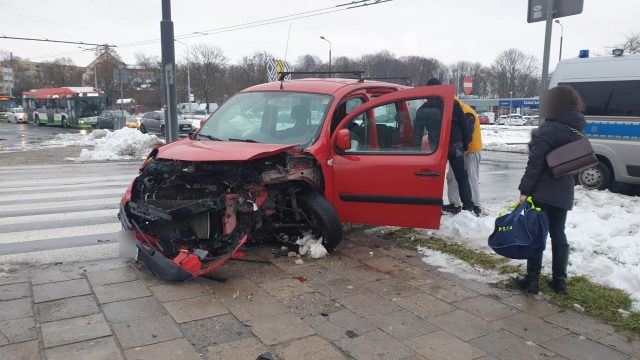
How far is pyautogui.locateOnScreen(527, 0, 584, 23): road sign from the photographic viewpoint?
6570mm

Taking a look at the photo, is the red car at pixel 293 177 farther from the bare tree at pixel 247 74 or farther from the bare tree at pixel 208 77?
the bare tree at pixel 208 77

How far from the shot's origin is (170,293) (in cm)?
443

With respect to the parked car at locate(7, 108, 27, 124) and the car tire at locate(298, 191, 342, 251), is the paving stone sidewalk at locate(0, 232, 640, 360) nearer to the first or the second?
the car tire at locate(298, 191, 342, 251)

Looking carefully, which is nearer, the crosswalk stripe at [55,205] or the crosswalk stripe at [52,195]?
the crosswalk stripe at [55,205]

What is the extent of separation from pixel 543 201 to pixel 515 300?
896 mm

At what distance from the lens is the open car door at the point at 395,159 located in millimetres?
5199

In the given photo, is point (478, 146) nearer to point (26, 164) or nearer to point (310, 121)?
point (310, 121)

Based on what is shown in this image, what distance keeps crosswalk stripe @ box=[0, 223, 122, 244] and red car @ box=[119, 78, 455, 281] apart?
1.70m

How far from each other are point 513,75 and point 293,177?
104127 millimetres

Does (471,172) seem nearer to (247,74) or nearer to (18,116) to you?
(247,74)

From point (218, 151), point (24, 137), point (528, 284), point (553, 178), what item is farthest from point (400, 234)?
point (24, 137)

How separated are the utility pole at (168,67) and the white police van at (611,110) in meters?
9.06

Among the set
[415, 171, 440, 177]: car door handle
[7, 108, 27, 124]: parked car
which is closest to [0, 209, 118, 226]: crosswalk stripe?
[415, 171, 440, 177]: car door handle

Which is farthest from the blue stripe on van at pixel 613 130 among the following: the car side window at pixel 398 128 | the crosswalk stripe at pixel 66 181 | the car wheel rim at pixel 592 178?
the crosswalk stripe at pixel 66 181
